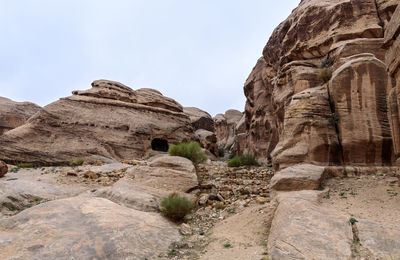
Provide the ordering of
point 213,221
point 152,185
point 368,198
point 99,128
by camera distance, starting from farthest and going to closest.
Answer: point 99,128
point 152,185
point 213,221
point 368,198

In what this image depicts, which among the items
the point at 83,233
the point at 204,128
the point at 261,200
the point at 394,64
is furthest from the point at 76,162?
the point at 204,128

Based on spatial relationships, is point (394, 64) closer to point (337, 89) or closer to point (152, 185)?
point (337, 89)

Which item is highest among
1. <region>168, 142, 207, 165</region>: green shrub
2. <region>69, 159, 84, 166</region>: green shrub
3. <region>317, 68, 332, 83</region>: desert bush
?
<region>317, 68, 332, 83</region>: desert bush

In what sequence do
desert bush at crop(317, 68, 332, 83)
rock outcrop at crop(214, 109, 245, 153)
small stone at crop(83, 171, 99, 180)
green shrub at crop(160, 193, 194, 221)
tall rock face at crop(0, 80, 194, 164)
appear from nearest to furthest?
green shrub at crop(160, 193, 194, 221), small stone at crop(83, 171, 99, 180), desert bush at crop(317, 68, 332, 83), tall rock face at crop(0, 80, 194, 164), rock outcrop at crop(214, 109, 245, 153)

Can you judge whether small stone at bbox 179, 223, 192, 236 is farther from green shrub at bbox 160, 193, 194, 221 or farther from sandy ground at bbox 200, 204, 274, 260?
sandy ground at bbox 200, 204, 274, 260

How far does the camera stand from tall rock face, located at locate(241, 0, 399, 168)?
10367mm

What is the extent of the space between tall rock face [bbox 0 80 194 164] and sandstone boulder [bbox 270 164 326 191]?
1321 centimetres

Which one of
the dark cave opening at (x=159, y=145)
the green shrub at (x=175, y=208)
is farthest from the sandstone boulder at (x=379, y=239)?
the dark cave opening at (x=159, y=145)

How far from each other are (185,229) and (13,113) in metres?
36.2

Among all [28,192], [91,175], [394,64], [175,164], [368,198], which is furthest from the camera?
[175,164]

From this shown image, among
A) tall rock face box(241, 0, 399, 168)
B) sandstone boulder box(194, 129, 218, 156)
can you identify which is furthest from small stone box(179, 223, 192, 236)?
sandstone boulder box(194, 129, 218, 156)

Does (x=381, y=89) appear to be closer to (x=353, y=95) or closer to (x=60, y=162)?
(x=353, y=95)

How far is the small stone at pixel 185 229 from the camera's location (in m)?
7.07

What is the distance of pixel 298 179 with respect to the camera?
8766mm
